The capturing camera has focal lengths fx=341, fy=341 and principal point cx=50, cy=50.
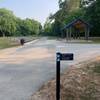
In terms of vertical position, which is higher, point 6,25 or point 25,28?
point 6,25

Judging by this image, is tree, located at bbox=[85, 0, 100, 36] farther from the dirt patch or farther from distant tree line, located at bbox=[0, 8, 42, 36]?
the dirt patch

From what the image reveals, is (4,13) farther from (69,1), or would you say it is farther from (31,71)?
(31,71)

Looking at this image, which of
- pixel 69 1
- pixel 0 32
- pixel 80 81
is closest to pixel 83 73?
pixel 80 81

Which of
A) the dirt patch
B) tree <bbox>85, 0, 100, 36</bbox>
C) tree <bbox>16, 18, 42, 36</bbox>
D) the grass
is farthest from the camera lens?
tree <bbox>16, 18, 42, 36</bbox>

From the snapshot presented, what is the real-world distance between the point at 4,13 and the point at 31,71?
389 feet

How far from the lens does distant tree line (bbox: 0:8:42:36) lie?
381ft

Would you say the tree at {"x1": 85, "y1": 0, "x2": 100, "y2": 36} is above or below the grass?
above

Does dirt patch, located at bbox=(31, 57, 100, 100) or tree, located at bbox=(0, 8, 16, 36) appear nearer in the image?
dirt patch, located at bbox=(31, 57, 100, 100)

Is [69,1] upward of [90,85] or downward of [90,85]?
upward

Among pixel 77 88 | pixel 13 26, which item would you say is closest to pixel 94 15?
pixel 77 88

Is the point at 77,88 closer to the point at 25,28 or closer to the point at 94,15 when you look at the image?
the point at 94,15

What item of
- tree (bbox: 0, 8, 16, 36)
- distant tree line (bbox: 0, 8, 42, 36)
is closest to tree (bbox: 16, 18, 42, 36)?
distant tree line (bbox: 0, 8, 42, 36)

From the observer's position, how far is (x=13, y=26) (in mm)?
120875

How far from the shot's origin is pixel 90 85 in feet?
30.6
